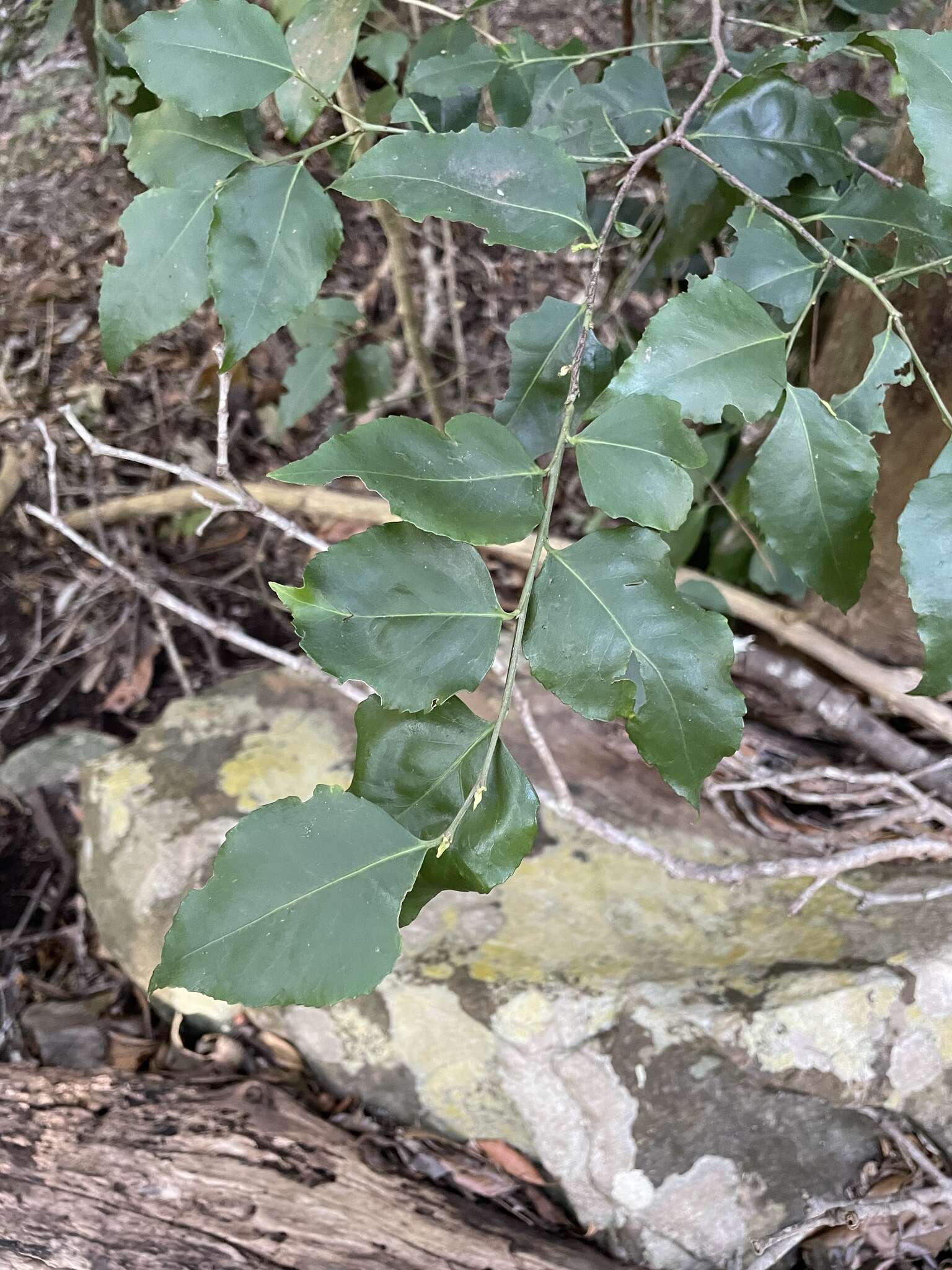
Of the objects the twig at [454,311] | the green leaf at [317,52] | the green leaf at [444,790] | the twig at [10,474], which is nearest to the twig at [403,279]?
the twig at [454,311]

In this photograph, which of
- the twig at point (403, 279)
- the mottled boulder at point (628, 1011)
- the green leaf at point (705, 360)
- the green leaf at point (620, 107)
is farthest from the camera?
the twig at point (403, 279)

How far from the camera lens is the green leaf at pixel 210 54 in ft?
2.52

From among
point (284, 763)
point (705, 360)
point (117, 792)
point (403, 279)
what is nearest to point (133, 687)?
point (117, 792)

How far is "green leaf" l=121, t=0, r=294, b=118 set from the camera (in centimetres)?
77

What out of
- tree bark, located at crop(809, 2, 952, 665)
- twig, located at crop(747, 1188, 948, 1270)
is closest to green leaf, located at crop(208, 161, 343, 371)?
tree bark, located at crop(809, 2, 952, 665)

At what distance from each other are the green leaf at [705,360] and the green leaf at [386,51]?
744mm

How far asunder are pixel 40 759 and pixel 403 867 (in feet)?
5.04

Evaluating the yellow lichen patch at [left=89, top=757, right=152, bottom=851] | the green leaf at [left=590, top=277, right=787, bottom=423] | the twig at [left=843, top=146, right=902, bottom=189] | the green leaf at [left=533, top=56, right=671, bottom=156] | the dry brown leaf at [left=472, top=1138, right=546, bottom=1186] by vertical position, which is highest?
the green leaf at [left=533, top=56, right=671, bottom=156]

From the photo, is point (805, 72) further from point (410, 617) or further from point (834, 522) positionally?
point (410, 617)

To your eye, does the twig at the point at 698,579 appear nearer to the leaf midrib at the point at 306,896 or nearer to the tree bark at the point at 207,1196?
the leaf midrib at the point at 306,896

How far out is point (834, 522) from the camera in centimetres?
79

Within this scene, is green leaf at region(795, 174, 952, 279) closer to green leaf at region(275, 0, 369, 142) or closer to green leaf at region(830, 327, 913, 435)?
green leaf at region(830, 327, 913, 435)

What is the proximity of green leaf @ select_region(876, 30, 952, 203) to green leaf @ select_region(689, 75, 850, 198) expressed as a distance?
0.82 feet

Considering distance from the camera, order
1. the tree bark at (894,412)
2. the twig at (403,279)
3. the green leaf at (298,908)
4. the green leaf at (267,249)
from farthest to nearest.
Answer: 1. the twig at (403,279)
2. the tree bark at (894,412)
3. the green leaf at (267,249)
4. the green leaf at (298,908)
